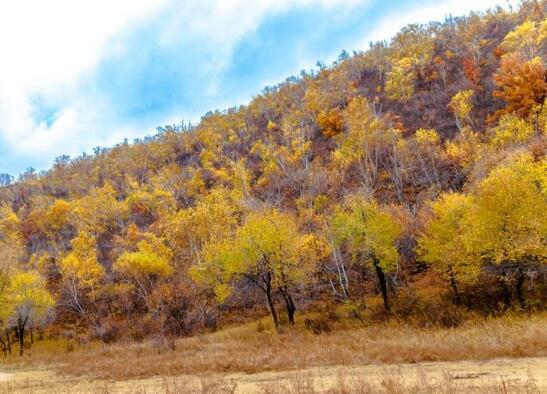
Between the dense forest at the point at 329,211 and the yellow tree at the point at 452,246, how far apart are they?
0.16 metres

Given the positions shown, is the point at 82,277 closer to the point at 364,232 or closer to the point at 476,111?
the point at 364,232

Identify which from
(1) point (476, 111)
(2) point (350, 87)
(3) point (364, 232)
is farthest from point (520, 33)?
(3) point (364, 232)

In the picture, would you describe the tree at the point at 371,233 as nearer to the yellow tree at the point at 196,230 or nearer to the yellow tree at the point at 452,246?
the yellow tree at the point at 452,246

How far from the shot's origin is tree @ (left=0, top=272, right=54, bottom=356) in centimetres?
5006

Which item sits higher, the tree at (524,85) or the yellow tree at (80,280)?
the tree at (524,85)

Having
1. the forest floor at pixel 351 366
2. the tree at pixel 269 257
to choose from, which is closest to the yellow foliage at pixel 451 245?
the forest floor at pixel 351 366

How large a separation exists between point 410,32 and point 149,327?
114m

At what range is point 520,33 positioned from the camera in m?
82.0

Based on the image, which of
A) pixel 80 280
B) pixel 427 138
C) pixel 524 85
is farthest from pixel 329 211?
pixel 80 280

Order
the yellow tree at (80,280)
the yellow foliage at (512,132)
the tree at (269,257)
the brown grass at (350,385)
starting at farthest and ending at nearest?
the yellow tree at (80,280), the yellow foliage at (512,132), the tree at (269,257), the brown grass at (350,385)

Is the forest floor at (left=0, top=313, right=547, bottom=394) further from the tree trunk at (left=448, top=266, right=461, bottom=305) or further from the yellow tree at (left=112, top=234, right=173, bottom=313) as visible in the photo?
the yellow tree at (left=112, top=234, right=173, bottom=313)

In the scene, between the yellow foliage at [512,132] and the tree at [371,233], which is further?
the yellow foliage at [512,132]

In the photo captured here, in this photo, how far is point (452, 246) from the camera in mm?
34406

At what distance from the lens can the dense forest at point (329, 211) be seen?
A: 35.2 metres
